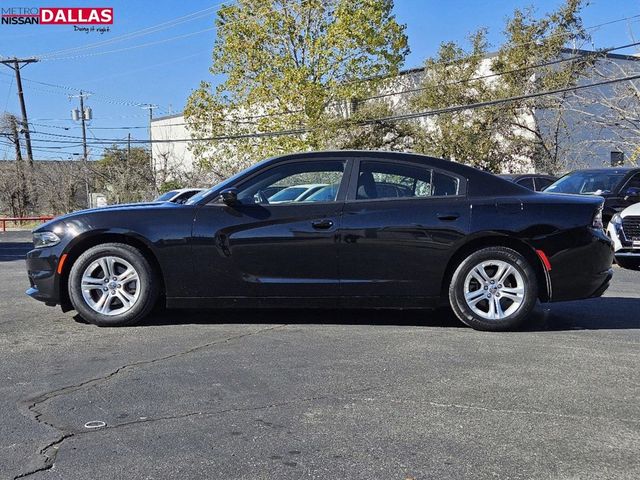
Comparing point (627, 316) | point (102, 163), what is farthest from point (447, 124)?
point (102, 163)

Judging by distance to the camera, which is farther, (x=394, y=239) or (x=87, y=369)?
(x=394, y=239)

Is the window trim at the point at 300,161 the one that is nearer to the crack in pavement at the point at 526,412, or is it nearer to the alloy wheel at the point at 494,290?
the alloy wheel at the point at 494,290

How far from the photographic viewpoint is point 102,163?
5234 centimetres

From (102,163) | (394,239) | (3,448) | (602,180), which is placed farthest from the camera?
(102,163)

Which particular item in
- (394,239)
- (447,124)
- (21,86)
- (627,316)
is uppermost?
(21,86)

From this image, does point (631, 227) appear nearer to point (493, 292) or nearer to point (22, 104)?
point (493, 292)

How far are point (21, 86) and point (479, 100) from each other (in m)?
29.4

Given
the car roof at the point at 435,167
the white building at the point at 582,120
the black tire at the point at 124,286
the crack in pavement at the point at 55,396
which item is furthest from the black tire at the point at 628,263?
the white building at the point at 582,120

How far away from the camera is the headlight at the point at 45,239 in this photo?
6.09 m

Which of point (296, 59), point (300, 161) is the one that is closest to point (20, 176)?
point (296, 59)

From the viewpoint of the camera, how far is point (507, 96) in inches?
1178

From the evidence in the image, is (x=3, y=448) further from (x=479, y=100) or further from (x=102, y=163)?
(x=102, y=163)

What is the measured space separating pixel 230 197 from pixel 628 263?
8.15 m

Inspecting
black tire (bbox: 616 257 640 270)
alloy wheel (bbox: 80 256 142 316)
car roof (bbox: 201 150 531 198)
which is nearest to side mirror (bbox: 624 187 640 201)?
black tire (bbox: 616 257 640 270)
